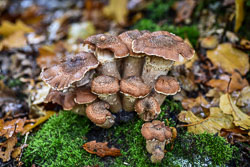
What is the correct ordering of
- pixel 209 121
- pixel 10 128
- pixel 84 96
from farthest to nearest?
pixel 10 128 < pixel 209 121 < pixel 84 96

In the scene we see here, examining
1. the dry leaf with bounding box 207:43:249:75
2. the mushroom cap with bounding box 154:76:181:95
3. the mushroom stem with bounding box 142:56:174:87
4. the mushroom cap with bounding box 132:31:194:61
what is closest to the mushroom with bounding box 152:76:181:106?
the mushroom cap with bounding box 154:76:181:95

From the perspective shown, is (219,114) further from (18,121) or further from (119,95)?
(18,121)

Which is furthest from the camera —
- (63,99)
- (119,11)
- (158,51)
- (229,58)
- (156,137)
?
(119,11)

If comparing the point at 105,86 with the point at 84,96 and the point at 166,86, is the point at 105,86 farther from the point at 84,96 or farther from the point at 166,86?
the point at 166,86

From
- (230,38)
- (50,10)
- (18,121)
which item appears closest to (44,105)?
(18,121)

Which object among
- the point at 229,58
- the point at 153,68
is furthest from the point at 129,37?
the point at 229,58

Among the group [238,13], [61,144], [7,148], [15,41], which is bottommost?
[7,148]
